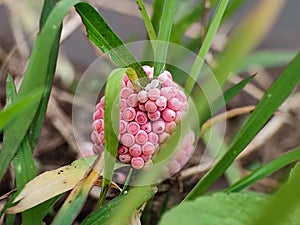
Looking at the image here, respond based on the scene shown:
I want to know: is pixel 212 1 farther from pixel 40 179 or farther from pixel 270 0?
pixel 270 0

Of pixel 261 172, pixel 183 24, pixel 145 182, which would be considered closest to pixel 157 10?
pixel 183 24

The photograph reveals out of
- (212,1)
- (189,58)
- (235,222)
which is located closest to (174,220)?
(235,222)

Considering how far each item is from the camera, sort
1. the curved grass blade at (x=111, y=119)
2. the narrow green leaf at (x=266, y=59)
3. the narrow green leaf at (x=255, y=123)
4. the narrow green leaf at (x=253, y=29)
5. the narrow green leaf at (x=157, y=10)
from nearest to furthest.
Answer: the narrow green leaf at (x=253, y=29), the curved grass blade at (x=111, y=119), the narrow green leaf at (x=255, y=123), the narrow green leaf at (x=157, y=10), the narrow green leaf at (x=266, y=59)

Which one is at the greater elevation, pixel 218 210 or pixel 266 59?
pixel 218 210

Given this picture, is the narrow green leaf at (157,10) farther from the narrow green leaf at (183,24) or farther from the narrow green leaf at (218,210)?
the narrow green leaf at (218,210)

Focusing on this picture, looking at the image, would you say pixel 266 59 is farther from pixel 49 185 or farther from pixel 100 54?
pixel 49 185

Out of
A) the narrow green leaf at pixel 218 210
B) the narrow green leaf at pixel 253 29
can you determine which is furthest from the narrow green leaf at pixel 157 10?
the narrow green leaf at pixel 253 29
